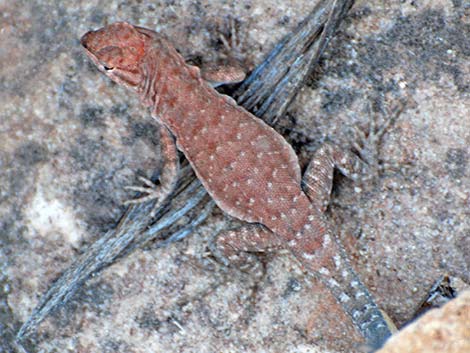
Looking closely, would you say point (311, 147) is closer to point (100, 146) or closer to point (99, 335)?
point (100, 146)

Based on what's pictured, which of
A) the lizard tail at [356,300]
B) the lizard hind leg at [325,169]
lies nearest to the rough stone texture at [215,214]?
the lizard hind leg at [325,169]

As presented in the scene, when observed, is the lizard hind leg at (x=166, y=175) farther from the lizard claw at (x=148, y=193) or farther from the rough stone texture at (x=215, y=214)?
the rough stone texture at (x=215, y=214)

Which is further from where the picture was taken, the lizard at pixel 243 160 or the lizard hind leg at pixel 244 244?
the lizard hind leg at pixel 244 244

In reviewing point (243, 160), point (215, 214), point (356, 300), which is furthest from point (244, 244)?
point (356, 300)

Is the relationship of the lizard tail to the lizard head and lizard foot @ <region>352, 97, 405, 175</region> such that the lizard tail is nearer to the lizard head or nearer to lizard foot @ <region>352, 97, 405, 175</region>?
lizard foot @ <region>352, 97, 405, 175</region>

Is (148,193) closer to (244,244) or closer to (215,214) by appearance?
(215,214)

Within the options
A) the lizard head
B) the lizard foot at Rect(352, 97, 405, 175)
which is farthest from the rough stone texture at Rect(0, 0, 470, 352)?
the lizard head

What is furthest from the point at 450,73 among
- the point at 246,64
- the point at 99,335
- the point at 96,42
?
the point at 99,335
